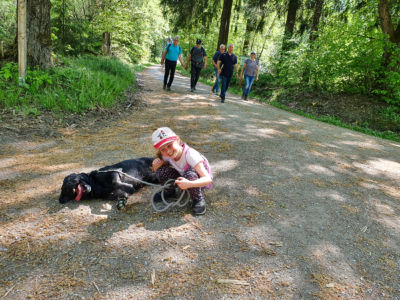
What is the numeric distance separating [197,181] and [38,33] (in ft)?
22.9

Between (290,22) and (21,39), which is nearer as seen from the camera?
(21,39)

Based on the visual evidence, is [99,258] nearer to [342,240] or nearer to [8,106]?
[342,240]

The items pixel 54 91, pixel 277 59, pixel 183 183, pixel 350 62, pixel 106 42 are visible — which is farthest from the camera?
pixel 106 42

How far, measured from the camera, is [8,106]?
546cm

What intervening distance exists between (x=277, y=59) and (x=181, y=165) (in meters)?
13.2

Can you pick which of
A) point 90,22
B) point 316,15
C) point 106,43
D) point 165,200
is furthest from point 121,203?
point 106,43

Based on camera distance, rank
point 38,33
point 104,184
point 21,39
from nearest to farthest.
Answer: point 104,184 < point 21,39 < point 38,33

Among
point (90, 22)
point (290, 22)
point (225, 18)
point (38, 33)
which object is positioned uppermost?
point (225, 18)

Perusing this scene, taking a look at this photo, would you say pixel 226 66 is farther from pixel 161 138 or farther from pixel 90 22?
pixel 90 22

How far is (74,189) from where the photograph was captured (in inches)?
110

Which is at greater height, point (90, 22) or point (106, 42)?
point (90, 22)

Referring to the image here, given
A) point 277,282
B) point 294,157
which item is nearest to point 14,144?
point 277,282

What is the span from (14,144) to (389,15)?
12958mm

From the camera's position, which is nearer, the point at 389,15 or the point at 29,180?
the point at 29,180
